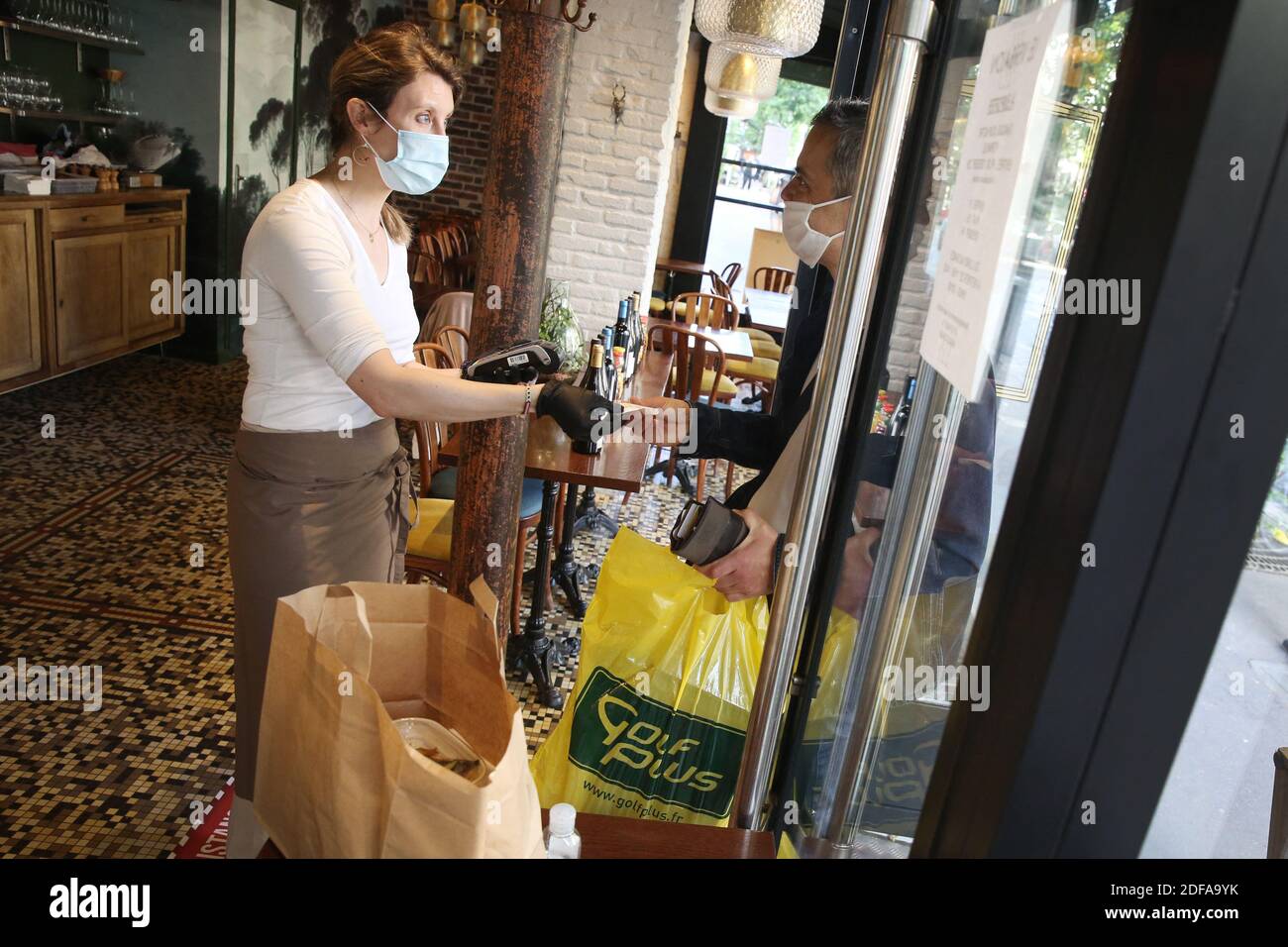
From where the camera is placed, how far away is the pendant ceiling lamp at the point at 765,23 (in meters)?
3.80

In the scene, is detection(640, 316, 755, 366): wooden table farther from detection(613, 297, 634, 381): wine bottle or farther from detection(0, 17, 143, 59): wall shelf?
detection(0, 17, 143, 59): wall shelf

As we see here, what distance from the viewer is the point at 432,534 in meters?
3.02

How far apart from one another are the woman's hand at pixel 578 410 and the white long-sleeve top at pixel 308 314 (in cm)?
31

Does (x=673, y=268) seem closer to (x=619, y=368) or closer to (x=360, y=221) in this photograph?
(x=619, y=368)

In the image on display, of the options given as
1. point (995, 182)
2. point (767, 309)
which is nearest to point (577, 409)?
point (995, 182)

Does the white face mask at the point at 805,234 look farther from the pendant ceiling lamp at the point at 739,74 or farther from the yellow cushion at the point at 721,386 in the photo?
the pendant ceiling lamp at the point at 739,74

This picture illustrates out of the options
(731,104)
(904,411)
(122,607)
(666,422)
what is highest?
(731,104)

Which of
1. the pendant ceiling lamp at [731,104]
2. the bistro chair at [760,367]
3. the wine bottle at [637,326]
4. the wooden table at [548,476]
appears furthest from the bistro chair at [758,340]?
the wooden table at [548,476]

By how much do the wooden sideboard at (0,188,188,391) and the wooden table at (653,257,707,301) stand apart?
4.10m

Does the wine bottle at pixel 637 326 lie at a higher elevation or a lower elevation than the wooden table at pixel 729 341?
higher

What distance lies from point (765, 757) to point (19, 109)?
19.6 ft

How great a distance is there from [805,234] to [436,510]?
1.77 metres

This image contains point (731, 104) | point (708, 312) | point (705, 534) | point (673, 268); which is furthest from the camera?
point (673, 268)
